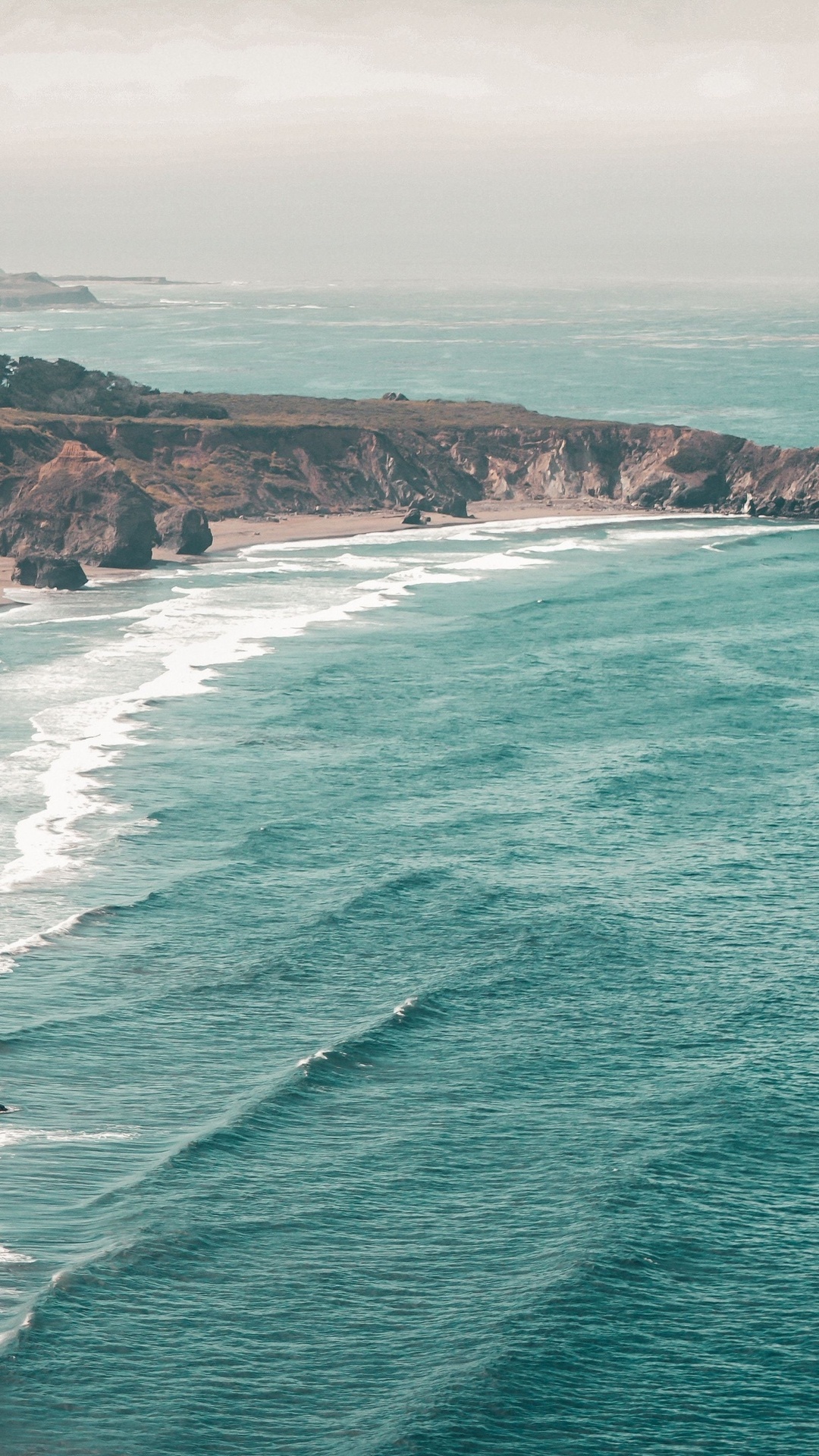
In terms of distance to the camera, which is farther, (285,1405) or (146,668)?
(146,668)

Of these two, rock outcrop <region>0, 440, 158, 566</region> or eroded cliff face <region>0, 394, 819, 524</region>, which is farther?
eroded cliff face <region>0, 394, 819, 524</region>

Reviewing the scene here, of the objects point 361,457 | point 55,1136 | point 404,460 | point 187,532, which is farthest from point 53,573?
point 55,1136

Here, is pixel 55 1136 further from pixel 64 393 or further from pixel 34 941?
pixel 64 393

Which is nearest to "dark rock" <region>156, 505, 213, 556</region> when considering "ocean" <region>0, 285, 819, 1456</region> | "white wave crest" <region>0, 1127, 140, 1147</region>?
"ocean" <region>0, 285, 819, 1456</region>

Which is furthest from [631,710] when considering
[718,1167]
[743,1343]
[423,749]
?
[743,1343]

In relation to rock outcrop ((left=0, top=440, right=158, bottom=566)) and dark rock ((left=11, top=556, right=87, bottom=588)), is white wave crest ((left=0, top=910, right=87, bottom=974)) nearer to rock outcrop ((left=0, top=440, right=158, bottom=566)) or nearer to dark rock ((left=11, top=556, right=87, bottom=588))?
dark rock ((left=11, top=556, right=87, bottom=588))

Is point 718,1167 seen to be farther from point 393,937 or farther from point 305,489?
point 305,489
